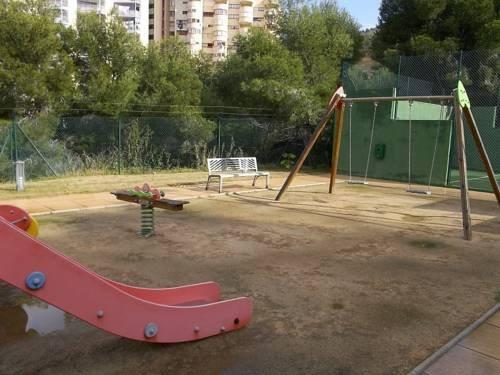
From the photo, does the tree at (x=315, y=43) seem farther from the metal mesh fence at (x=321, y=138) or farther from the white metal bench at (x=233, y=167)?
the white metal bench at (x=233, y=167)

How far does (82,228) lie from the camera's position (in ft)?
21.6

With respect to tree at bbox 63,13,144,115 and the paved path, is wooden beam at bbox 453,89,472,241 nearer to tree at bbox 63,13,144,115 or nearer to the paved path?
the paved path

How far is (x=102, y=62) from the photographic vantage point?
49.5 feet

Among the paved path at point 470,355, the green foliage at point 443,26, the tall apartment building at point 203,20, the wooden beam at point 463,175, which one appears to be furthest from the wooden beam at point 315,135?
the tall apartment building at point 203,20

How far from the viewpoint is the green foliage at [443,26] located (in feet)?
64.2

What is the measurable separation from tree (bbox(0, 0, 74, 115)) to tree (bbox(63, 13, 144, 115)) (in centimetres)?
81

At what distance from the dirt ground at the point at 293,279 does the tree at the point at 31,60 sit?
690 centimetres

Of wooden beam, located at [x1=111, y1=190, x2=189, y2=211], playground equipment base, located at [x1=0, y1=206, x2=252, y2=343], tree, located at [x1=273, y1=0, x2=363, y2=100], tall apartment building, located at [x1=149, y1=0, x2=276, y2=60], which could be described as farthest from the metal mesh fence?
tall apartment building, located at [x1=149, y1=0, x2=276, y2=60]

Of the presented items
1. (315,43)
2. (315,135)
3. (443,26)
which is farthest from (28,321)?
(443,26)

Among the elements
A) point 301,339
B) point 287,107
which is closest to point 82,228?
point 301,339

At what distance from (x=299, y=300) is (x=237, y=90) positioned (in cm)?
1443

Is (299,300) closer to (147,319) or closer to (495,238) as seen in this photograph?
(147,319)

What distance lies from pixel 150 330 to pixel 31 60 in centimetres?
1243

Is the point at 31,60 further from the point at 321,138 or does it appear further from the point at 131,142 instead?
the point at 321,138
